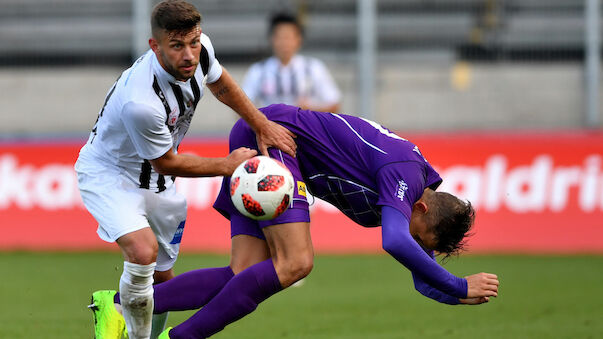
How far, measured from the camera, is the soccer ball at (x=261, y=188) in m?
4.38

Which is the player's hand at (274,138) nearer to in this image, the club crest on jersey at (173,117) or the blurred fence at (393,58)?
the club crest on jersey at (173,117)

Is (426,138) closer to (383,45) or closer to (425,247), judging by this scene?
(383,45)

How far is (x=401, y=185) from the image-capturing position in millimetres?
4453

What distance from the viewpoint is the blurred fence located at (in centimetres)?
1220

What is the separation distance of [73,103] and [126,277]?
328 inches

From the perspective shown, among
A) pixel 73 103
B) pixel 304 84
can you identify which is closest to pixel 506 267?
pixel 304 84

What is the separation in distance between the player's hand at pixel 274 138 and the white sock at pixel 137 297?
0.87m

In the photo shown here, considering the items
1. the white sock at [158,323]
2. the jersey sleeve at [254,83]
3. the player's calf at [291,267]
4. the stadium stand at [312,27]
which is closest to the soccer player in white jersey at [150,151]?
the white sock at [158,323]

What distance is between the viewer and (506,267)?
30.6 feet

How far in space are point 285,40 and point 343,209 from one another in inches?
178

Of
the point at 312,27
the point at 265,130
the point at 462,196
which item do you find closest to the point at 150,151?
the point at 265,130

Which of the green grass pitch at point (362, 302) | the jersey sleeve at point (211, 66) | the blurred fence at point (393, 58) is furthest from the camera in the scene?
the blurred fence at point (393, 58)

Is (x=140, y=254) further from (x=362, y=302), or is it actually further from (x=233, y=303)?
(x=362, y=302)

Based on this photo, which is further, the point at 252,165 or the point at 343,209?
the point at 343,209
